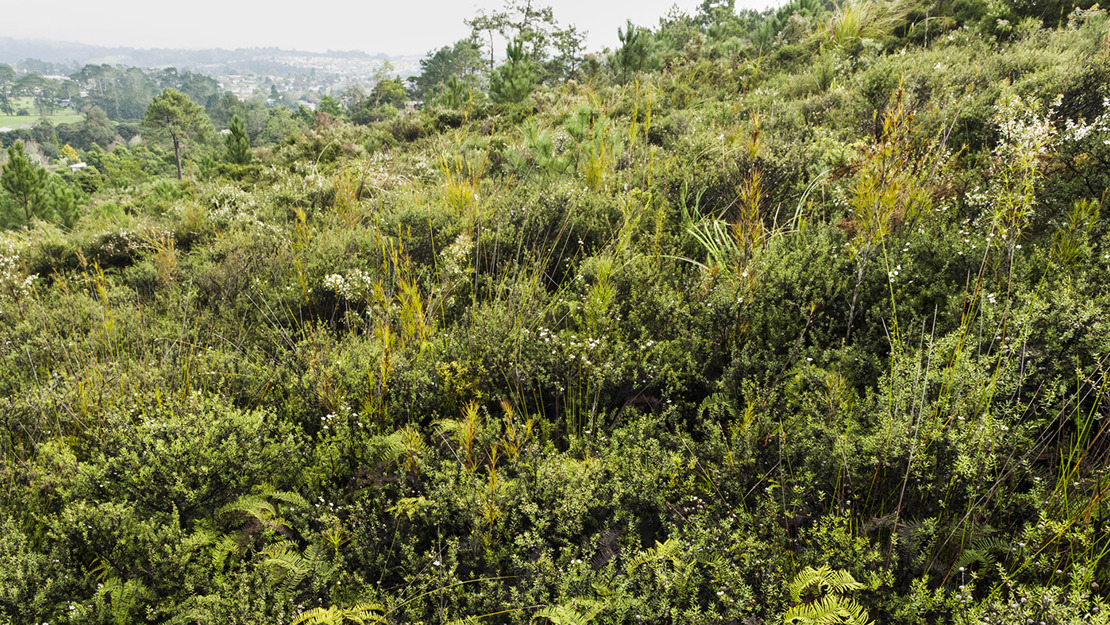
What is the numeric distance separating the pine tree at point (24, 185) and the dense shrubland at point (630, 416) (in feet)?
89.9

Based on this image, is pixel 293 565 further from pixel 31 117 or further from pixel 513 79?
pixel 31 117

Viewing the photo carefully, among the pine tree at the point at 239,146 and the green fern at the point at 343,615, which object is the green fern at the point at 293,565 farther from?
the pine tree at the point at 239,146

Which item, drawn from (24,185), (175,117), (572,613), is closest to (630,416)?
(572,613)

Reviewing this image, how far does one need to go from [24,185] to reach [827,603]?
107 feet

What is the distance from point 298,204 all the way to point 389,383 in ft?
14.9

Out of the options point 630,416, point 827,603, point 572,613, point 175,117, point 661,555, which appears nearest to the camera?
point 827,603

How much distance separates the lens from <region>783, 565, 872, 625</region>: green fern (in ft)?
4.00

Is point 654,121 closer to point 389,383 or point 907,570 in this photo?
point 389,383

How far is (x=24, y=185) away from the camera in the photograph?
2184cm

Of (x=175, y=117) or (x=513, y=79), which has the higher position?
(x=175, y=117)

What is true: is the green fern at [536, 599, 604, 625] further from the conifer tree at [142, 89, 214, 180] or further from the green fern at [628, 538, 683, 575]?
the conifer tree at [142, 89, 214, 180]

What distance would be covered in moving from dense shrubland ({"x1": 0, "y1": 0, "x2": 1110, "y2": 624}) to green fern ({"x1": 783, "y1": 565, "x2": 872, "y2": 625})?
16mm

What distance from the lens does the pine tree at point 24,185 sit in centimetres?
2169

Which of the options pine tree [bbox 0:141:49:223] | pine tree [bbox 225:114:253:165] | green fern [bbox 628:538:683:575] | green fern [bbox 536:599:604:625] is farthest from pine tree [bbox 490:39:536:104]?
pine tree [bbox 0:141:49:223]
